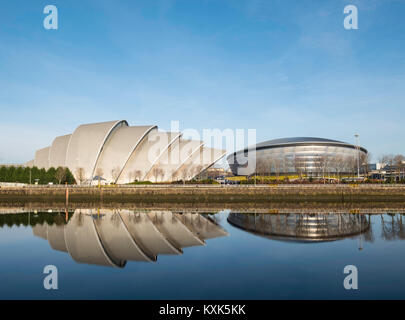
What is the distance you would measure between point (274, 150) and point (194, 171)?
24.3 meters

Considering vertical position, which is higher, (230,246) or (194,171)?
(194,171)

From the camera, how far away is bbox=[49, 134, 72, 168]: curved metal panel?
Answer: 1879 inches

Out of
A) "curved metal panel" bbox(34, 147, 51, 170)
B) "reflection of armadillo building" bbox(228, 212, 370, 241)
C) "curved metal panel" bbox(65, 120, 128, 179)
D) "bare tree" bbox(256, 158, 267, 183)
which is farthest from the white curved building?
"reflection of armadillo building" bbox(228, 212, 370, 241)

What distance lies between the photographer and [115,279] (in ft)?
28.6

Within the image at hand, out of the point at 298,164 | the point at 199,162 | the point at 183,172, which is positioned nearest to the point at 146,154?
the point at 183,172

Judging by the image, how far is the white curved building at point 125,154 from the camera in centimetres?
4466

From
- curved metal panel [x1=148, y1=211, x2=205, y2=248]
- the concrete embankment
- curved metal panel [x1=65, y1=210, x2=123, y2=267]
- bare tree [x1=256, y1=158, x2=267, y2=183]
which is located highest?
bare tree [x1=256, y1=158, x2=267, y2=183]

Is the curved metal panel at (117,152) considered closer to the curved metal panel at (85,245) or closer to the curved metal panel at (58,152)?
the curved metal panel at (58,152)

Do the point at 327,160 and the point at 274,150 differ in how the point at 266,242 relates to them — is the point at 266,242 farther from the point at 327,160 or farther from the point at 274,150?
the point at 274,150

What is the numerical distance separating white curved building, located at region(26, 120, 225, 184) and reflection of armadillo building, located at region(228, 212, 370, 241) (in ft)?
88.4

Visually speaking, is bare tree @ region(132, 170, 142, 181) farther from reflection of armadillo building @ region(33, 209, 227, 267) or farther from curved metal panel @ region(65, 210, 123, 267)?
curved metal panel @ region(65, 210, 123, 267)

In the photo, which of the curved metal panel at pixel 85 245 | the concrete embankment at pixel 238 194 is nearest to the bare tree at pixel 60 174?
the concrete embankment at pixel 238 194
